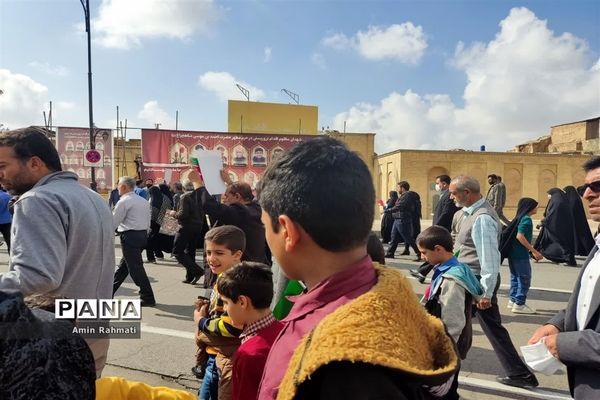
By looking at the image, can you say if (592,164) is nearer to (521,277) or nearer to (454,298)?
(454,298)

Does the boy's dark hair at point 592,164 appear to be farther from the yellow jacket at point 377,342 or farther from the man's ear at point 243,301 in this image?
the man's ear at point 243,301

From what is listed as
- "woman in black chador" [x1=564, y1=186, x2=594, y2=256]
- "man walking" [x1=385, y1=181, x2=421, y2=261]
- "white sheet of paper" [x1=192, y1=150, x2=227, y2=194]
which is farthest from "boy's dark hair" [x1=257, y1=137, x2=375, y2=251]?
"woman in black chador" [x1=564, y1=186, x2=594, y2=256]

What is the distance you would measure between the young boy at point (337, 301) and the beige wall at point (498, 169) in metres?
29.3

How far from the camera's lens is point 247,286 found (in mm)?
2434

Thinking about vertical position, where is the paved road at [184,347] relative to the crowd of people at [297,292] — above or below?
below

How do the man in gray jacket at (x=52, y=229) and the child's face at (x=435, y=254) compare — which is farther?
the child's face at (x=435, y=254)

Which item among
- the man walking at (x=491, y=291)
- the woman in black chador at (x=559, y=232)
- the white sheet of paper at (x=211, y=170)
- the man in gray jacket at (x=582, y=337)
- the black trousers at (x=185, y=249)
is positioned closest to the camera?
the man in gray jacket at (x=582, y=337)

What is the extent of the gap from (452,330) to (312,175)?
2474 mm

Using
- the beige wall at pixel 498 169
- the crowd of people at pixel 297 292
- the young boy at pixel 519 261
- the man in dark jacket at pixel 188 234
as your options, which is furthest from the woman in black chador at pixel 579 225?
the beige wall at pixel 498 169

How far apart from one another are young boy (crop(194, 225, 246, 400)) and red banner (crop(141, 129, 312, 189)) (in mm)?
15826

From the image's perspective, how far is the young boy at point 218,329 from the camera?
263 cm

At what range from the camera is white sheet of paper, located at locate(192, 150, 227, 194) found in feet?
15.4

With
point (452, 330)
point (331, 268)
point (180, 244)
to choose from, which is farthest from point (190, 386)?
point (180, 244)

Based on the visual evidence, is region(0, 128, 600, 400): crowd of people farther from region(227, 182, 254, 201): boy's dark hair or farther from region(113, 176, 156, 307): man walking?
region(113, 176, 156, 307): man walking
